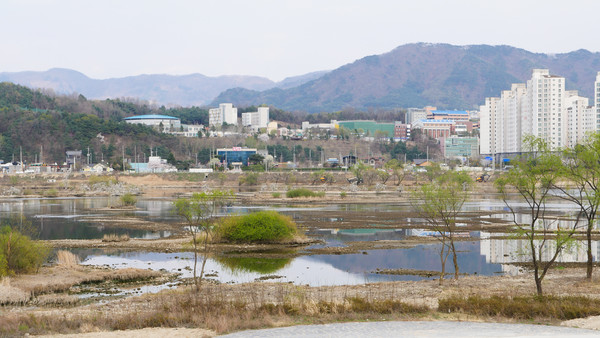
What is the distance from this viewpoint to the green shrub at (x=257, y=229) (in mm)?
36812

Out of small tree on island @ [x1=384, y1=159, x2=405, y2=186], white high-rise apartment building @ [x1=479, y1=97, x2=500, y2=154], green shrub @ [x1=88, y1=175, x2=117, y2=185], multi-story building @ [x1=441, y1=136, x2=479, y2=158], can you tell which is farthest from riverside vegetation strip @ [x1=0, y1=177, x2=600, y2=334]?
multi-story building @ [x1=441, y1=136, x2=479, y2=158]

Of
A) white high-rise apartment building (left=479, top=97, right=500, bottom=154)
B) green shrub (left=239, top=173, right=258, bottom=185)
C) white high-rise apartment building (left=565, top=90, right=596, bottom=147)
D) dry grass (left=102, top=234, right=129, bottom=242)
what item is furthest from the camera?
white high-rise apartment building (left=479, top=97, right=500, bottom=154)

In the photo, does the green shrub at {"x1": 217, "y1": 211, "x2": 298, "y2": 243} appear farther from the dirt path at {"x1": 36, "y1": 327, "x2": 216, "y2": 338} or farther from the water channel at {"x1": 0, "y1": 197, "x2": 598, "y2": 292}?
the dirt path at {"x1": 36, "y1": 327, "x2": 216, "y2": 338}

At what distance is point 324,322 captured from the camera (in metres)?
16.4

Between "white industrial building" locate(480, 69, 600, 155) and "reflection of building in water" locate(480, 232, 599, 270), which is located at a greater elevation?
"white industrial building" locate(480, 69, 600, 155)

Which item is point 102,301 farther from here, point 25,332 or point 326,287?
point 326,287

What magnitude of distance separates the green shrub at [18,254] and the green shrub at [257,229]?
39.3 ft

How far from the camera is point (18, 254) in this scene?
25609 millimetres

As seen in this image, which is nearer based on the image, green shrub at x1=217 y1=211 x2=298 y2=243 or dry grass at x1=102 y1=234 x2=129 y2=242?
green shrub at x1=217 y1=211 x2=298 y2=243

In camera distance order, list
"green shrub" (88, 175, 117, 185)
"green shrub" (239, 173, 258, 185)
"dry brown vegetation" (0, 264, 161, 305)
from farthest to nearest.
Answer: "green shrub" (239, 173, 258, 185) → "green shrub" (88, 175, 117, 185) → "dry brown vegetation" (0, 264, 161, 305)

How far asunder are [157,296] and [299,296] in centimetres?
497

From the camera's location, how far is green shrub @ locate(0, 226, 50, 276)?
985 inches

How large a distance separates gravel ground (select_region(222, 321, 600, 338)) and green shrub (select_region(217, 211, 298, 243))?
20976 mm

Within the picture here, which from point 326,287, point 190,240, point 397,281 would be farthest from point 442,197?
point 190,240
